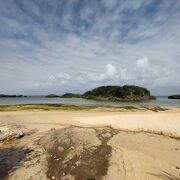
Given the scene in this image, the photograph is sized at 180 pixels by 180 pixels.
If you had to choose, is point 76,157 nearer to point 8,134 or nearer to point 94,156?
point 94,156

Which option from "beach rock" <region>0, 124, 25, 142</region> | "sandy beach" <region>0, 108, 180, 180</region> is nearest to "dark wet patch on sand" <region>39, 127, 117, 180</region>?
"sandy beach" <region>0, 108, 180, 180</region>

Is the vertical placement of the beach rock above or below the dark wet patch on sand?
above

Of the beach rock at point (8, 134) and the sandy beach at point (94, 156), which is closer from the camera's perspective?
the sandy beach at point (94, 156)

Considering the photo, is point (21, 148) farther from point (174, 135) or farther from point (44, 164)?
point (174, 135)

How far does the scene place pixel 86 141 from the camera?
12953mm

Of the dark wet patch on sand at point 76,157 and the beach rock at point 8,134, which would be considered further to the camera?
the beach rock at point 8,134

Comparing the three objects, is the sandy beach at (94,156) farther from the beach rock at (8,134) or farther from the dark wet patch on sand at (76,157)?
the beach rock at (8,134)

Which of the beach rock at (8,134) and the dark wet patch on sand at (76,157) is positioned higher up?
the beach rock at (8,134)

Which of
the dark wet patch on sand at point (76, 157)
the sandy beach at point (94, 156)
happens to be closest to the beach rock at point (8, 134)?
the sandy beach at point (94, 156)

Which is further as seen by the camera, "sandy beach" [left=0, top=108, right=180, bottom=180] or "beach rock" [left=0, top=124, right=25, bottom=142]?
"beach rock" [left=0, top=124, right=25, bottom=142]

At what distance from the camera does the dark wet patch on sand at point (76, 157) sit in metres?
8.27

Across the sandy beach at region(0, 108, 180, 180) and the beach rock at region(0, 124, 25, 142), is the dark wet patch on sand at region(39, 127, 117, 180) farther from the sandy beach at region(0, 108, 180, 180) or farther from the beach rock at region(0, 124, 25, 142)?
the beach rock at region(0, 124, 25, 142)

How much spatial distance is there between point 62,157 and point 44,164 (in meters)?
1.21

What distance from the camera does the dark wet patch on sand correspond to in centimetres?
827
